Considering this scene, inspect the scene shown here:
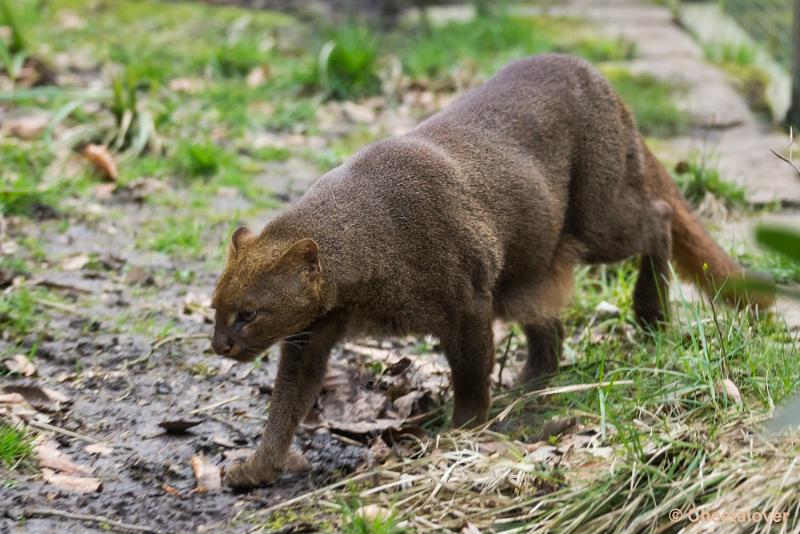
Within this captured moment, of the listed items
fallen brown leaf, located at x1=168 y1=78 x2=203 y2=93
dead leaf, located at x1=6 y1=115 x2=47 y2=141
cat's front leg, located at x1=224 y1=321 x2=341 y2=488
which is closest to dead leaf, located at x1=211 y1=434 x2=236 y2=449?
cat's front leg, located at x1=224 y1=321 x2=341 y2=488

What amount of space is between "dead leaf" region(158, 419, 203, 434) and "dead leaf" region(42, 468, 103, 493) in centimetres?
47

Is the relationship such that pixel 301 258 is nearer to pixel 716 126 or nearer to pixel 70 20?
pixel 716 126

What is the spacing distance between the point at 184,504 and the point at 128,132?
4.02 m

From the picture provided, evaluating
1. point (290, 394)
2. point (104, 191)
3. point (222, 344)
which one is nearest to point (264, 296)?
point (222, 344)

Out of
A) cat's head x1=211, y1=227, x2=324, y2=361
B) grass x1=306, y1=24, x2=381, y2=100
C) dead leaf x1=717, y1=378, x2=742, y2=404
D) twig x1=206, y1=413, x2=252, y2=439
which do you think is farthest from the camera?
grass x1=306, y1=24, x2=381, y2=100

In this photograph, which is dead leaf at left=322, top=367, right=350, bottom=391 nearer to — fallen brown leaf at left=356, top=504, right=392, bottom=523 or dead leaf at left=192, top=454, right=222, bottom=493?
dead leaf at left=192, top=454, right=222, bottom=493

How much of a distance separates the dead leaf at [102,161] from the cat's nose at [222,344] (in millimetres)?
3176

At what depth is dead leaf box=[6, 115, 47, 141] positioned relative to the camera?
23.3 ft

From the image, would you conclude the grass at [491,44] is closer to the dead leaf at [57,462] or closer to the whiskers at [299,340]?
the whiskers at [299,340]

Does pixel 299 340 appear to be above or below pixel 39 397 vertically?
above

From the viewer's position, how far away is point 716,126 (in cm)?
741

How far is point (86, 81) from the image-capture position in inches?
330

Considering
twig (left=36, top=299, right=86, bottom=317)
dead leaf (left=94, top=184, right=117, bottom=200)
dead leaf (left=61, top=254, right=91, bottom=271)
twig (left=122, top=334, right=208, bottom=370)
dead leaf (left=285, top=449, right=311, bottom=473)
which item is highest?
twig (left=36, top=299, right=86, bottom=317)

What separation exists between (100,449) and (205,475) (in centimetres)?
42
